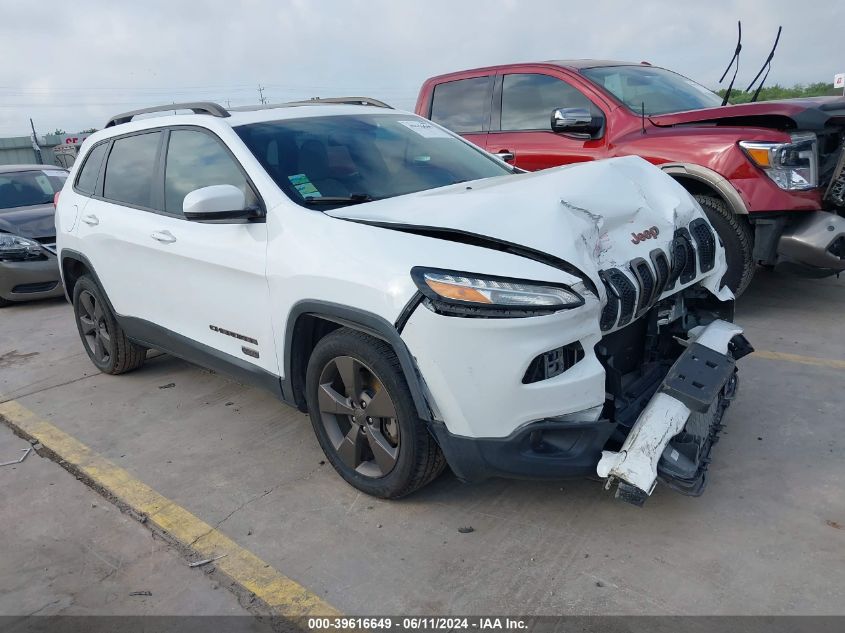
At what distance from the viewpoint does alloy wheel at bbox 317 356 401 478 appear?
281 centimetres

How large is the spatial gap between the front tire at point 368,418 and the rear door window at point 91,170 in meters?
2.65

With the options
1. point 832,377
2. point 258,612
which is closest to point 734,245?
point 832,377

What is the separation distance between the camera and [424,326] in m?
2.46

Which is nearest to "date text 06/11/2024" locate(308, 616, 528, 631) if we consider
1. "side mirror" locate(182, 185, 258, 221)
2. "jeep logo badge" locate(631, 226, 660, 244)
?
"jeep logo badge" locate(631, 226, 660, 244)

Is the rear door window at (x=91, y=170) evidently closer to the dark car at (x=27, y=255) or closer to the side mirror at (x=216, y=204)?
the side mirror at (x=216, y=204)

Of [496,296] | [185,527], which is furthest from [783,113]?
[185,527]

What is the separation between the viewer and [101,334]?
4.89 m

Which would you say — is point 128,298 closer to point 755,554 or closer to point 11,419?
Result: point 11,419

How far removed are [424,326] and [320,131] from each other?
5.30ft

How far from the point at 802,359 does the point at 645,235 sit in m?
2.06

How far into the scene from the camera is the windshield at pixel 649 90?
5547 millimetres

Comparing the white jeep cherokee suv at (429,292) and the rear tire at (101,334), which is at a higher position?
the white jeep cherokee suv at (429,292)

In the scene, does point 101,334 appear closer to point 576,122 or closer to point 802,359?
A: point 576,122

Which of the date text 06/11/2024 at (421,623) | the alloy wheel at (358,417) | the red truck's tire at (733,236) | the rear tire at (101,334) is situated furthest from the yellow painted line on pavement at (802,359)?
the rear tire at (101,334)
